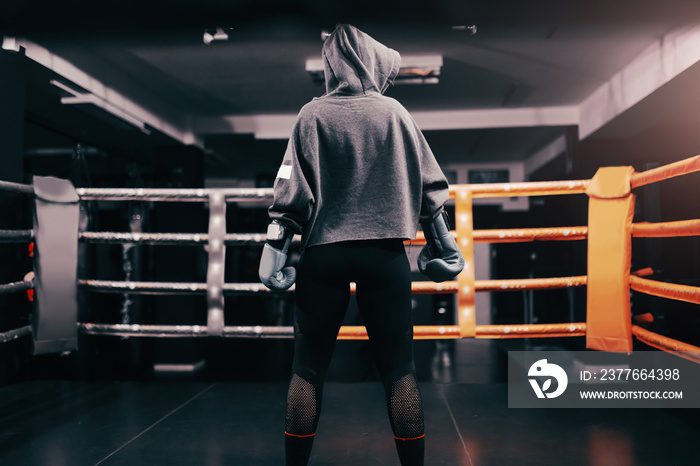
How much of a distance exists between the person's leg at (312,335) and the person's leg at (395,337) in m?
0.08

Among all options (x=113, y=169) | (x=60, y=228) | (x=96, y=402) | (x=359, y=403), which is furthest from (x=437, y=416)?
(x=113, y=169)

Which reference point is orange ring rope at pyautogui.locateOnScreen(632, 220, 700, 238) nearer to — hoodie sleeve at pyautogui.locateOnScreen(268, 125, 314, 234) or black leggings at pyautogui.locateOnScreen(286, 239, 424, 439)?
black leggings at pyautogui.locateOnScreen(286, 239, 424, 439)

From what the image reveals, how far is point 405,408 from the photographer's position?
1.12 meters

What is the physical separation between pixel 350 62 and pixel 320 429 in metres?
1.27

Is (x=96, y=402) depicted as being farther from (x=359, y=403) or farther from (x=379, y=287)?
(x=379, y=287)

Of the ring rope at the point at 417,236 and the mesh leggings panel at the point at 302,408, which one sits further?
the ring rope at the point at 417,236

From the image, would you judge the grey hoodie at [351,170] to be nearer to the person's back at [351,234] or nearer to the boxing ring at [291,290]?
the person's back at [351,234]

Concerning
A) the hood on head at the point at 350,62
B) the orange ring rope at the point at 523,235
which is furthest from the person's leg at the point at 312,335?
the orange ring rope at the point at 523,235

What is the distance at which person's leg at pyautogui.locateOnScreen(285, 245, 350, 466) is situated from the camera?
1130 millimetres

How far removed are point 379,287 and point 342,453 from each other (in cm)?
68

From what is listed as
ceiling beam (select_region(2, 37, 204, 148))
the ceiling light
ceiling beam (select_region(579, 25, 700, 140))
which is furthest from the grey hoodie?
ceiling beam (select_region(579, 25, 700, 140))

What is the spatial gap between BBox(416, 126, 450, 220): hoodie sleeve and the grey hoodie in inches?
1.5

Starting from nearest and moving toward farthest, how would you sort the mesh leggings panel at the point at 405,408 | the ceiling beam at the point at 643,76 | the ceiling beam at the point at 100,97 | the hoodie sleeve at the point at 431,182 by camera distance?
the mesh leggings panel at the point at 405,408 < the hoodie sleeve at the point at 431,182 < the ceiling beam at the point at 100,97 < the ceiling beam at the point at 643,76

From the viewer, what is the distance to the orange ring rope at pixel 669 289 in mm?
1584
